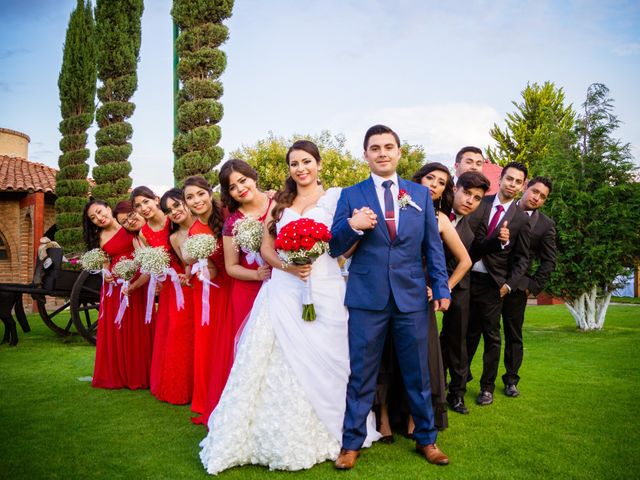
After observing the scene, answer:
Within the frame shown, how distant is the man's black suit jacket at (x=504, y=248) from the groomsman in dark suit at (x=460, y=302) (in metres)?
0.27

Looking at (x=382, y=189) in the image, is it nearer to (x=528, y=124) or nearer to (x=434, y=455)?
(x=434, y=455)

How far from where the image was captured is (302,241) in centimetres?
377

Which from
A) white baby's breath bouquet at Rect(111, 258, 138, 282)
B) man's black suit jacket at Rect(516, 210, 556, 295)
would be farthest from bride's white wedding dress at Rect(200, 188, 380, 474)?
man's black suit jacket at Rect(516, 210, 556, 295)

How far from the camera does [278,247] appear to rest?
12.6 ft

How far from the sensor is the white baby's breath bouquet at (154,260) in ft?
19.7

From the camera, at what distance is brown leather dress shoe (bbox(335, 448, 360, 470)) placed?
3.90m

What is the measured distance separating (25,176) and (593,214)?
64.4ft

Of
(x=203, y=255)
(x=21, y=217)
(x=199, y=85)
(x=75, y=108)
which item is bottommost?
(x=203, y=255)

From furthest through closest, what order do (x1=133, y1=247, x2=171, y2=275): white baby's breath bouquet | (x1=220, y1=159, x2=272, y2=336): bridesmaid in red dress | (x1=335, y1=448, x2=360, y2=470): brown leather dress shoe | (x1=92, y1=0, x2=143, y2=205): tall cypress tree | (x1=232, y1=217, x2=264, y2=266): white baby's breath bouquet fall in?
(x1=92, y1=0, x2=143, y2=205): tall cypress tree < (x1=133, y1=247, x2=171, y2=275): white baby's breath bouquet < (x1=220, y1=159, x2=272, y2=336): bridesmaid in red dress < (x1=232, y1=217, x2=264, y2=266): white baby's breath bouquet < (x1=335, y1=448, x2=360, y2=470): brown leather dress shoe

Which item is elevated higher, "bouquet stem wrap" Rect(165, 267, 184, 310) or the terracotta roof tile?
the terracotta roof tile

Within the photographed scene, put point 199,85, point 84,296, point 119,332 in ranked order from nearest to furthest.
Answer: point 119,332 → point 84,296 → point 199,85

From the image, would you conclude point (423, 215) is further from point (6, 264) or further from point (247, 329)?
point (6, 264)

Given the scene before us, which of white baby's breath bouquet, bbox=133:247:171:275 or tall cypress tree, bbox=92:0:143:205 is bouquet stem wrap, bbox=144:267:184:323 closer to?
white baby's breath bouquet, bbox=133:247:171:275

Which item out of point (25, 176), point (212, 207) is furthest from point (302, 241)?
point (25, 176)
